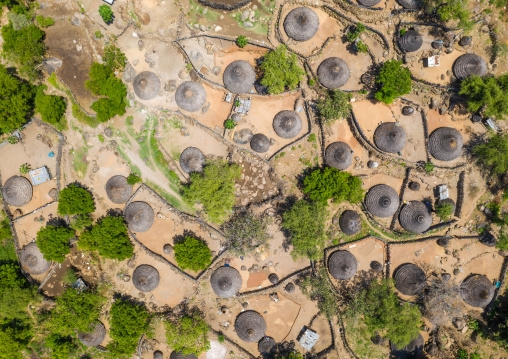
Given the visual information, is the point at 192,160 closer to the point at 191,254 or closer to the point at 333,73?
the point at 191,254

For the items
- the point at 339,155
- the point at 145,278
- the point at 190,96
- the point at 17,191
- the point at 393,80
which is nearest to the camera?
the point at 393,80

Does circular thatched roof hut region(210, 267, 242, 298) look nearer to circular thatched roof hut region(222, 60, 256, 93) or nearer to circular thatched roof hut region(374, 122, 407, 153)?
circular thatched roof hut region(222, 60, 256, 93)

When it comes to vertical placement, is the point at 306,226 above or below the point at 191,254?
above

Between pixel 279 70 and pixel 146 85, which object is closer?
pixel 279 70

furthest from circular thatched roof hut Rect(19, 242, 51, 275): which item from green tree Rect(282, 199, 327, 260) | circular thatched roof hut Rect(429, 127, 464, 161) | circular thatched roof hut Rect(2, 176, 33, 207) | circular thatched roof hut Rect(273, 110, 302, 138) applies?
circular thatched roof hut Rect(429, 127, 464, 161)

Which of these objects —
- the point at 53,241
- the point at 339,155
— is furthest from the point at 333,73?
the point at 53,241

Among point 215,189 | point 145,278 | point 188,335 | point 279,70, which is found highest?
point 279,70

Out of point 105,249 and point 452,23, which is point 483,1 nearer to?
point 452,23

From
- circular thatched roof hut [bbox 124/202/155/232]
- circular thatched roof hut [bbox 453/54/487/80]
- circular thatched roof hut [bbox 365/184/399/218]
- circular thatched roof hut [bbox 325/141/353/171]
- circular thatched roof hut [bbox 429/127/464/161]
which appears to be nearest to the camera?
circular thatched roof hut [bbox 429/127/464/161]
